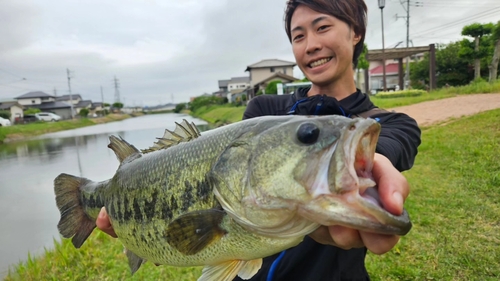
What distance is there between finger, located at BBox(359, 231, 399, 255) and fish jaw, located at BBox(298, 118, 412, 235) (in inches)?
5.4

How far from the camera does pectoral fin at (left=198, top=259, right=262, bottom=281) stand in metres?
1.68

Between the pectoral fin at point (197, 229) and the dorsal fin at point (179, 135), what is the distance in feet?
1.92

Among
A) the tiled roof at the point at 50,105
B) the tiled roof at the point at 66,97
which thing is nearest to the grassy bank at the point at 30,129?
the tiled roof at the point at 50,105

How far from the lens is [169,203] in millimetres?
1865

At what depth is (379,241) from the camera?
4.12 feet

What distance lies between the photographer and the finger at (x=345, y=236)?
1303 mm

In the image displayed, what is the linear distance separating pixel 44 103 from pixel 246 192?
3681 inches

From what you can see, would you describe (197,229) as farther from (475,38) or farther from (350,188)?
(475,38)

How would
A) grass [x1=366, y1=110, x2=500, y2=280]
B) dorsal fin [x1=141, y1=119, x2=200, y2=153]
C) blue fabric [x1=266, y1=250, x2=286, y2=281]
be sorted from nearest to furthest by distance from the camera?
dorsal fin [x1=141, y1=119, x2=200, y2=153] → blue fabric [x1=266, y1=250, x2=286, y2=281] → grass [x1=366, y1=110, x2=500, y2=280]

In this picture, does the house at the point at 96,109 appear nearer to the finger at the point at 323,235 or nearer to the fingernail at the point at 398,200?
the finger at the point at 323,235

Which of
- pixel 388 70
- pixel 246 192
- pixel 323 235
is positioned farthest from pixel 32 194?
pixel 388 70

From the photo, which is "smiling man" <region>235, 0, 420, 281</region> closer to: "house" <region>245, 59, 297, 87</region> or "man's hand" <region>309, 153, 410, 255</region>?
"man's hand" <region>309, 153, 410, 255</region>

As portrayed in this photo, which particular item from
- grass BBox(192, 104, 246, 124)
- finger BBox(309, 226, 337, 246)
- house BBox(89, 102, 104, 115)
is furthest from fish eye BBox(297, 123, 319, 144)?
house BBox(89, 102, 104, 115)

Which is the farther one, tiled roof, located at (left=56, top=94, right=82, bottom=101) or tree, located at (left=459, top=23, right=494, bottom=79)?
tiled roof, located at (left=56, top=94, right=82, bottom=101)
